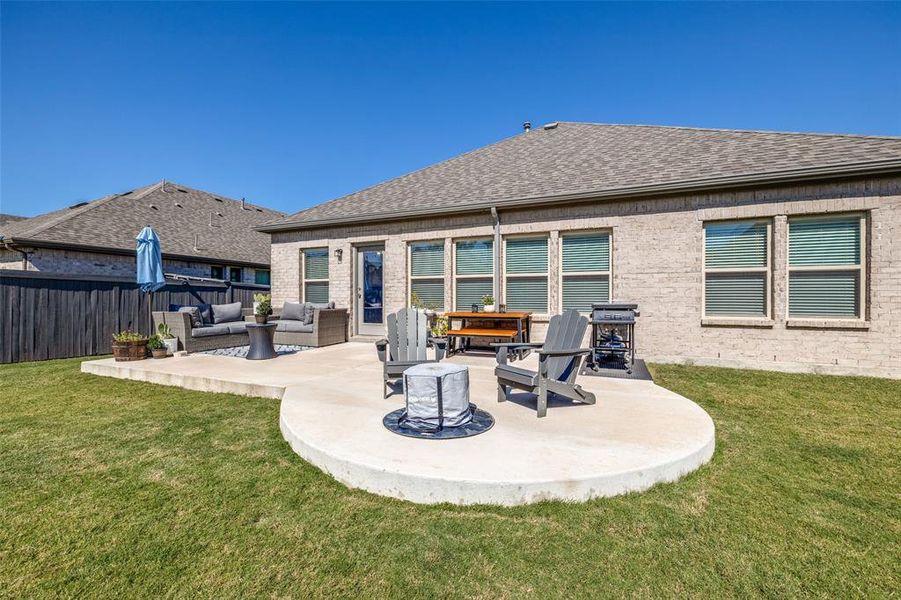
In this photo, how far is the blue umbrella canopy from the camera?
7.41 meters

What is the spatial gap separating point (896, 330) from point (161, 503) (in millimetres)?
8961

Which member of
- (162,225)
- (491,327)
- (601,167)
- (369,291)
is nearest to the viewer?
(491,327)

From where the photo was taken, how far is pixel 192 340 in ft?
24.3

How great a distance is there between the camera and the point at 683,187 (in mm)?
6328

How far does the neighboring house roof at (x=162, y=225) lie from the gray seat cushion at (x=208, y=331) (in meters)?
3.20

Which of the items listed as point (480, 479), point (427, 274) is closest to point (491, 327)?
point (427, 274)

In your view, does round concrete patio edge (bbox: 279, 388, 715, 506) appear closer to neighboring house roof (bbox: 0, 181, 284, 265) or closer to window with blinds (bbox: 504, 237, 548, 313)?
window with blinds (bbox: 504, 237, 548, 313)

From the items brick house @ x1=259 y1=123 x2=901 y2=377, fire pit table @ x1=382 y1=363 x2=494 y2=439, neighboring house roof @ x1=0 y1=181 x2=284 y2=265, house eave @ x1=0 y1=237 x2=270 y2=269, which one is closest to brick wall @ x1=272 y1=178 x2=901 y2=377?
brick house @ x1=259 y1=123 x2=901 y2=377

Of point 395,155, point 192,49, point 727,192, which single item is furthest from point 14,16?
point 727,192

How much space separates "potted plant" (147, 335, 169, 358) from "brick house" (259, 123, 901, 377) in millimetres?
3539

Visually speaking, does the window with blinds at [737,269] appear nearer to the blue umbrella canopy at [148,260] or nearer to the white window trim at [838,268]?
the white window trim at [838,268]

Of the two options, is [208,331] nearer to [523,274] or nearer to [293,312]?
[293,312]

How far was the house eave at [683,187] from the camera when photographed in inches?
217

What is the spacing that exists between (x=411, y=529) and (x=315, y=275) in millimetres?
8716
